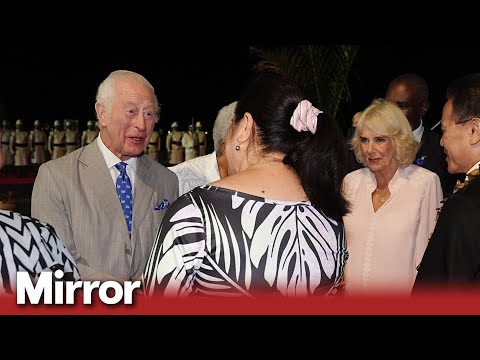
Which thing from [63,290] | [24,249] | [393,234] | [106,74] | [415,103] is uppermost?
[106,74]

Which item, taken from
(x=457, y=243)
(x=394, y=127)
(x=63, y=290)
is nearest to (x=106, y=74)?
(x=394, y=127)

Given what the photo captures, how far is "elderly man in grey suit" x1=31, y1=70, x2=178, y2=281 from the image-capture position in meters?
3.14

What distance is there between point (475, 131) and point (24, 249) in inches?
67.4

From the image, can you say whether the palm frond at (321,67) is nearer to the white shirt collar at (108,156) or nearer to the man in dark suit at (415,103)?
the man in dark suit at (415,103)

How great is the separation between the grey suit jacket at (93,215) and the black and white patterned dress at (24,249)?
1.18 metres

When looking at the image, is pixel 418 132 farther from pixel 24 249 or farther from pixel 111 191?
pixel 24 249

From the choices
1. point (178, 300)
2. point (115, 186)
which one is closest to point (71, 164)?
point (115, 186)

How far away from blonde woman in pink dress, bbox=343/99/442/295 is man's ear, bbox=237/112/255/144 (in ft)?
5.92

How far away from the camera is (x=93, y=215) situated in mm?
3178

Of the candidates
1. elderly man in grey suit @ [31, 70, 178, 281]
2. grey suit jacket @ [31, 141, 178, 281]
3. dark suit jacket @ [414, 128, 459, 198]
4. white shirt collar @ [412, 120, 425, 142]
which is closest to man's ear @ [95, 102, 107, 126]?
elderly man in grey suit @ [31, 70, 178, 281]

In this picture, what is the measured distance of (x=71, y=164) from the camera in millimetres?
3260

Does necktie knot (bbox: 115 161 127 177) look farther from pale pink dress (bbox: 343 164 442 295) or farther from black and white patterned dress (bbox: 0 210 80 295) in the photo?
black and white patterned dress (bbox: 0 210 80 295)

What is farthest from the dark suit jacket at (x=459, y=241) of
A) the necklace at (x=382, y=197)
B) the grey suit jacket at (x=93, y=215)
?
the necklace at (x=382, y=197)

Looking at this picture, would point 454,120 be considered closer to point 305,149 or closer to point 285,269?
point 305,149
